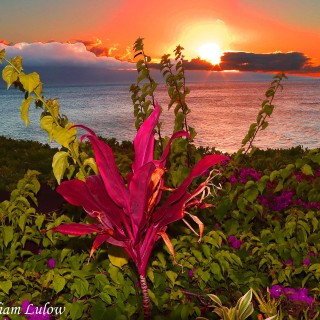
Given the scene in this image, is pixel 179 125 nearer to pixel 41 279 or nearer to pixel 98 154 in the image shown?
pixel 41 279

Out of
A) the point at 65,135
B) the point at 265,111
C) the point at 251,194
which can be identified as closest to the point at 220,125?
the point at 265,111

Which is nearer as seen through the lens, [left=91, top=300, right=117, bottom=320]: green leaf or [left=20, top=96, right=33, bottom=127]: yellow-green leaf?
[left=20, top=96, right=33, bottom=127]: yellow-green leaf

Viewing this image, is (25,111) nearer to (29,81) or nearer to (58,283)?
(29,81)

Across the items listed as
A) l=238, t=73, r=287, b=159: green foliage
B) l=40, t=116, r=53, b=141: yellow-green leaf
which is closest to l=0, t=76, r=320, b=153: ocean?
l=238, t=73, r=287, b=159: green foliage

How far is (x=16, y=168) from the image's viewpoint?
11.7 m

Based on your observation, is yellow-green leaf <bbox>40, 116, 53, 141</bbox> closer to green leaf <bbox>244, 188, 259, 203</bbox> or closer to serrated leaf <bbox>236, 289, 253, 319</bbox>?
serrated leaf <bbox>236, 289, 253, 319</bbox>

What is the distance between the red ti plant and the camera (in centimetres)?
231

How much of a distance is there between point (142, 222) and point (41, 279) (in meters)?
2.44

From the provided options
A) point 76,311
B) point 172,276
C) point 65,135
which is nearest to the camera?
point 65,135

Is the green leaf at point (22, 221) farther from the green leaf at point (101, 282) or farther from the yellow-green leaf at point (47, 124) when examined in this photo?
the yellow-green leaf at point (47, 124)

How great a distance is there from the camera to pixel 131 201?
2.28 meters

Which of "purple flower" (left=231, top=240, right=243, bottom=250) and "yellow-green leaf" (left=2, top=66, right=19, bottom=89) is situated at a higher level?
"yellow-green leaf" (left=2, top=66, right=19, bottom=89)

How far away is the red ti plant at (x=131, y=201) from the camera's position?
2.31 metres

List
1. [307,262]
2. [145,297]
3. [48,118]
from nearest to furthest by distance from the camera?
[145,297] < [48,118] < [307,262]
